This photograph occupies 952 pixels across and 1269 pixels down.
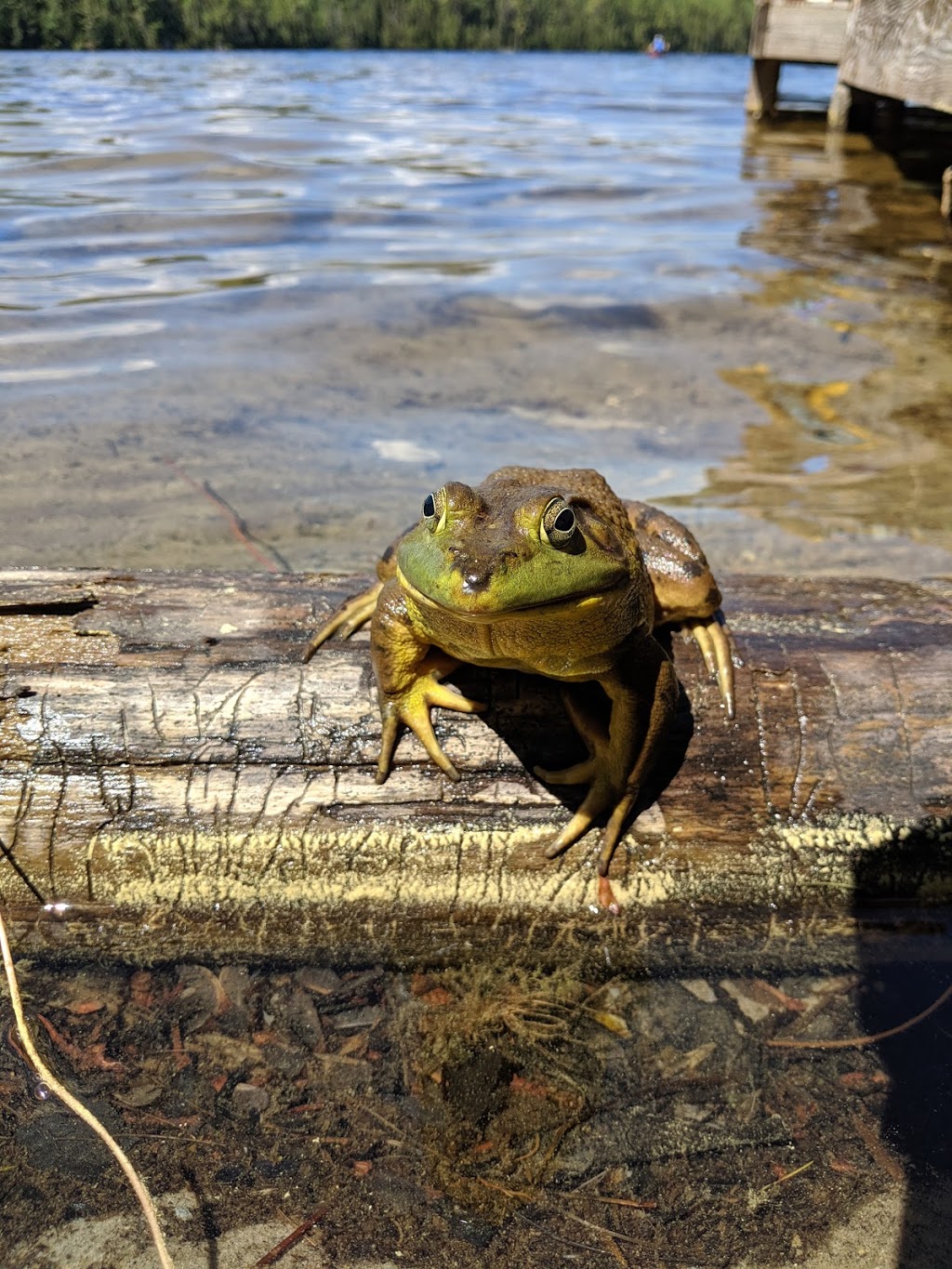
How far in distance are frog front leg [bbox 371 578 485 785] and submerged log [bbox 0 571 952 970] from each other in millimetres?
57

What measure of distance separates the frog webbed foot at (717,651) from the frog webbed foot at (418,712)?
77cm

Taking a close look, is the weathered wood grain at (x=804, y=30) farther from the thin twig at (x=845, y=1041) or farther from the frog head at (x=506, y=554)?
the thin twig at (x=845, y=1041)

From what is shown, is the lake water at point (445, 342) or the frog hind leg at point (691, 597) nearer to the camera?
the frog hind leg at point (691, 597)

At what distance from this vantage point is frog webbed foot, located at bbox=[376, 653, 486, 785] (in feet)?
9.61

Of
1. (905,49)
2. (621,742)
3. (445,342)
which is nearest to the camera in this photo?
(621,742)

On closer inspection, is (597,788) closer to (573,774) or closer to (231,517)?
(573,774)

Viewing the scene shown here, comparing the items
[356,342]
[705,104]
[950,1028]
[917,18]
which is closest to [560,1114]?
[950,1028]

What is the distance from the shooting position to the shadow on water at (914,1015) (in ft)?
7.27

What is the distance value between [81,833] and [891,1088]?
2.34 m

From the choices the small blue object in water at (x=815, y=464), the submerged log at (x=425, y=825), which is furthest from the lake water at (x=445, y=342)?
the submerged log at (x=425, y=825)

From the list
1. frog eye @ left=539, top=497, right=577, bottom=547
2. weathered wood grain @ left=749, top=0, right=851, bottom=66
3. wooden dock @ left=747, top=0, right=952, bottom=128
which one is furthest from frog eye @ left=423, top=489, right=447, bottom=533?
weathered wood grain @ left=749, top=0, right=851, bottom=66

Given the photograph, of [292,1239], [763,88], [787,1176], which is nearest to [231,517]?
[292,1239]

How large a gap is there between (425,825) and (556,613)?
91 cm

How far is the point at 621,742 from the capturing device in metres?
2.84
